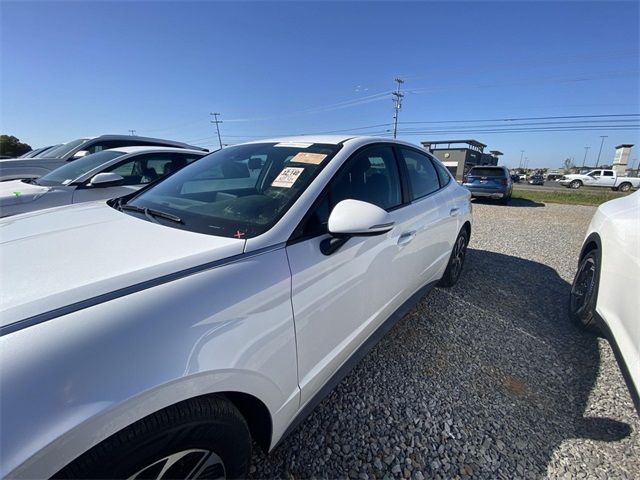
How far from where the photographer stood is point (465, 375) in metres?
2.19

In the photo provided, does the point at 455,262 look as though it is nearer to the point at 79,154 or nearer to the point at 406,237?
the point at 406,237

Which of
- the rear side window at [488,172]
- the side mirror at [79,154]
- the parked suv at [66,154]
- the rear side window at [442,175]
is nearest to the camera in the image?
the rear side window at [442,175]

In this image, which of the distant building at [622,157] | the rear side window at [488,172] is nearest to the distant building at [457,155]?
the distant building at [622,157]

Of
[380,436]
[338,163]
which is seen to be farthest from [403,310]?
[338,163]

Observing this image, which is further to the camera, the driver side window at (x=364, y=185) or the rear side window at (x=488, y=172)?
the rear side window at (x=488, y=172)

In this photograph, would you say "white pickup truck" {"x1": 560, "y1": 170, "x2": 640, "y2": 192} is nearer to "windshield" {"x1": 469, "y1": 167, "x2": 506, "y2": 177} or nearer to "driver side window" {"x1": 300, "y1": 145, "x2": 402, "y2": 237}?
"windshield" {"x1": 469, "y1": 167, "x2": 506, "y2": 177}

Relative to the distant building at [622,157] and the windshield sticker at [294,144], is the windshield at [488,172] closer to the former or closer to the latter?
the windshield sticker at [294,144]

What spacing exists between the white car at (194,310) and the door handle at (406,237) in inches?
0.7

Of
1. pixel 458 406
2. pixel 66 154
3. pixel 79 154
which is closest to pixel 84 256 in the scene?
pixel 458 406

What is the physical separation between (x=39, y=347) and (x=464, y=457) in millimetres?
1933

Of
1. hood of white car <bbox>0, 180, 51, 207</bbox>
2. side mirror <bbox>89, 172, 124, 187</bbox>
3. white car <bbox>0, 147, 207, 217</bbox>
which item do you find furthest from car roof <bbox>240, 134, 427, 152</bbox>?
hood of white car <bbox>0, 180, 51, 207</bbox>

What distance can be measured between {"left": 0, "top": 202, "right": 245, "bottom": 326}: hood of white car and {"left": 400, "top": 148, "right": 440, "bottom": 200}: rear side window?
1691mm

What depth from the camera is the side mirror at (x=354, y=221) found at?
1.31 metres

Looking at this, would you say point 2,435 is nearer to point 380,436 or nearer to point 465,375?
point 380,436
